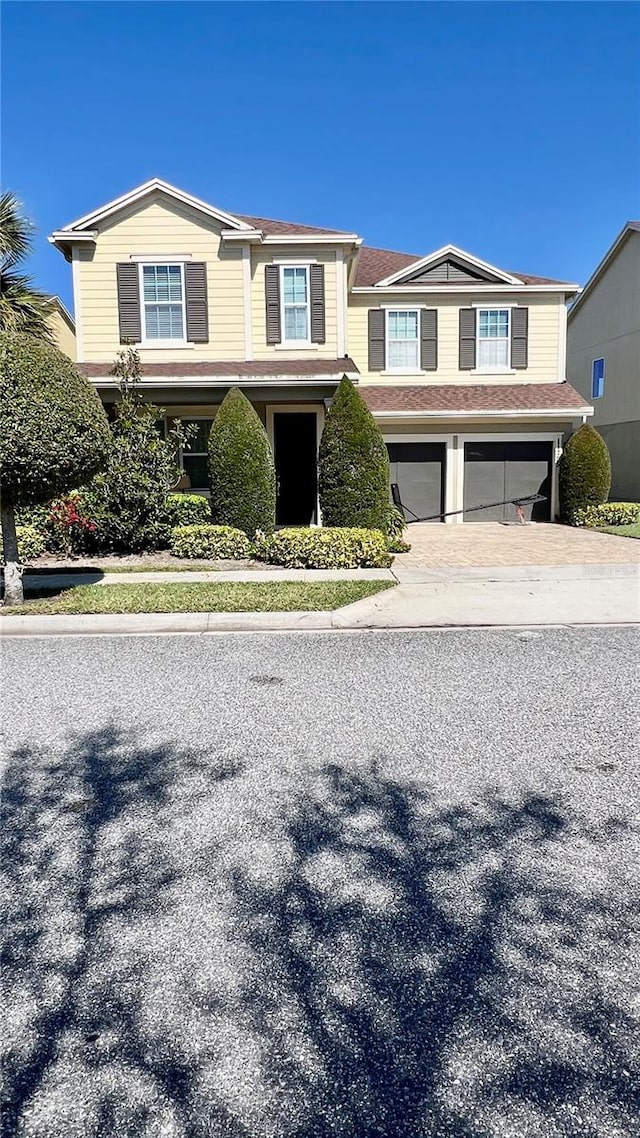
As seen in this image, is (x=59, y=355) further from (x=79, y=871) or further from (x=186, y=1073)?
(x=186, y=1073)

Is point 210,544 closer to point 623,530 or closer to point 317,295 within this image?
point 317,295

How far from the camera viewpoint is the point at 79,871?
3.15 meters

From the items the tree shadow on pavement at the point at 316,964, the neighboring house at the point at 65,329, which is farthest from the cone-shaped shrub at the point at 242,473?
the neighboring house at the point at 65,329

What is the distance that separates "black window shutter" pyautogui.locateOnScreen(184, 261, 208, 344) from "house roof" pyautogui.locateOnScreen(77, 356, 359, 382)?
832 millimetres

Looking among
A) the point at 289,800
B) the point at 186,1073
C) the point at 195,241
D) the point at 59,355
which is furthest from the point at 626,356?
the point at 186,1073

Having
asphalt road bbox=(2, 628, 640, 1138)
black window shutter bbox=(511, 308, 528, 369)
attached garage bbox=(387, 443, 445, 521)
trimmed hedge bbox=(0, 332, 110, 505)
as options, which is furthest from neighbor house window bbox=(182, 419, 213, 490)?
asphalt road bbox=(2, 628, 640, 1138)

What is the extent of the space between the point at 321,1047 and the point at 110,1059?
623 mm

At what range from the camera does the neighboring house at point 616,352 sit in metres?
22.9

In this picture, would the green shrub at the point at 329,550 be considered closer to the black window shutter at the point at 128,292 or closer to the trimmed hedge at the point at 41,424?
the trimmed hedge at the point at 41,424

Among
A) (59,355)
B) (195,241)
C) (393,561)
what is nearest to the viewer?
(59,355)

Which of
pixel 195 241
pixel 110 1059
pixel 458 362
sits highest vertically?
pixel 195 241

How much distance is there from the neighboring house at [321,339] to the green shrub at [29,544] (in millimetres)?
3700

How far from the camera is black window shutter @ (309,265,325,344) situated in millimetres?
16531

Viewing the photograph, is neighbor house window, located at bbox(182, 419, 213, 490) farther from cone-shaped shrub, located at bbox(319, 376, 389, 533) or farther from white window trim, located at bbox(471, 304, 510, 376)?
white window trim, located at bbox(471, 304, 510, 376)
